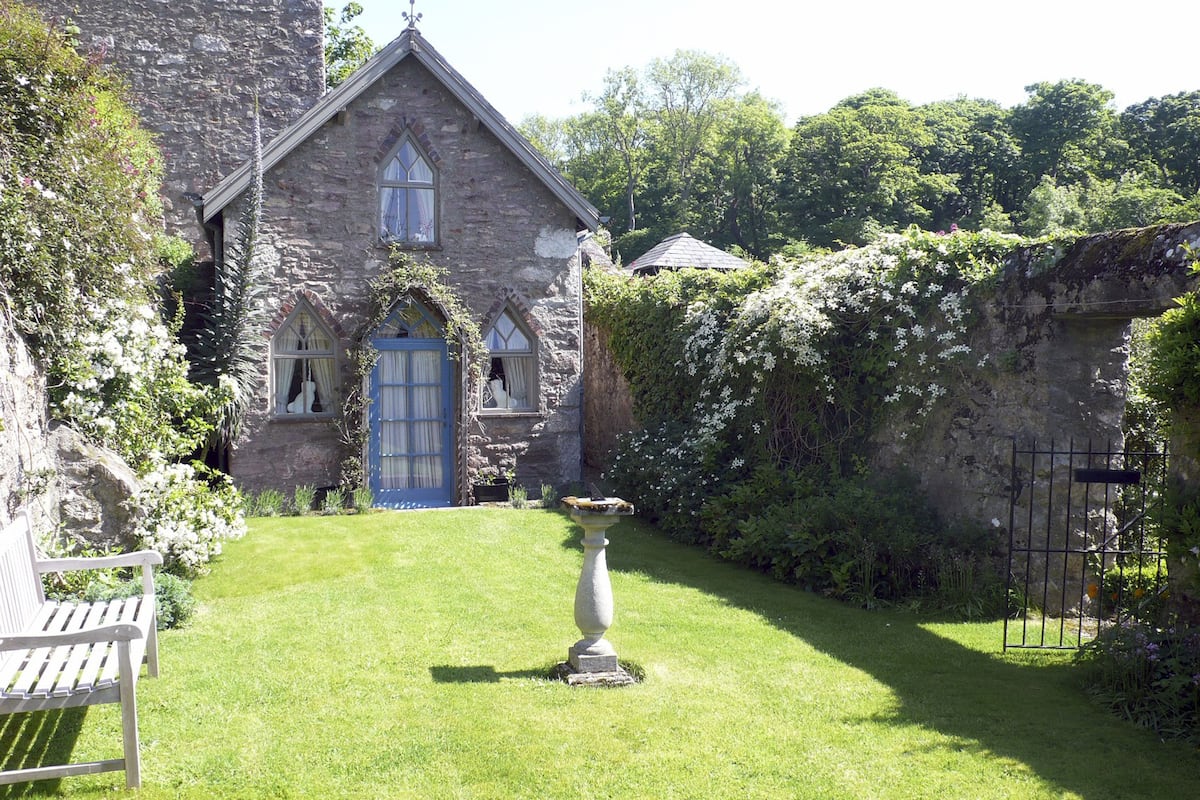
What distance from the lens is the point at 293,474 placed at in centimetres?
1231

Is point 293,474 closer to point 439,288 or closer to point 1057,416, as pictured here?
point 439,288

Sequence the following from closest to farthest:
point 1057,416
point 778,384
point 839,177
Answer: point 1057,416
point 778,384
point 839,177

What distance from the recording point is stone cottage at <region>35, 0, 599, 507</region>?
40.0 feet

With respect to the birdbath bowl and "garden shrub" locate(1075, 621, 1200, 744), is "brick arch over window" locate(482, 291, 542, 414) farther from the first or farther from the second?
"garden shrub" locate(1075, 621, 1200, 744)

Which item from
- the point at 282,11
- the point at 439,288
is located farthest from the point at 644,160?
the point at 439,288

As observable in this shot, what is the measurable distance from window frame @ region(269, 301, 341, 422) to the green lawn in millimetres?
4181

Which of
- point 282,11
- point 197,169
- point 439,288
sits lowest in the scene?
point 439,288

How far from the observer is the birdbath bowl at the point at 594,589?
231 inches

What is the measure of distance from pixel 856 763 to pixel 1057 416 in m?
4.04

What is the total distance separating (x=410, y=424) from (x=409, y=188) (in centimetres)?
327

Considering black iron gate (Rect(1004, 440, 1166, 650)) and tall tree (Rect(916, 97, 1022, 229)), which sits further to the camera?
tall tree (Rect(916, 97, 1022, 229))

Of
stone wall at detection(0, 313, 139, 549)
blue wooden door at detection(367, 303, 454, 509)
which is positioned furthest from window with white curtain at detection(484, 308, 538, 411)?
stone wall at detection(0, 313, 139, 549)

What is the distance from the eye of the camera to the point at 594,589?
587 centimetres

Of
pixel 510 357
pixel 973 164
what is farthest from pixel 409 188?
pixel 973 164
